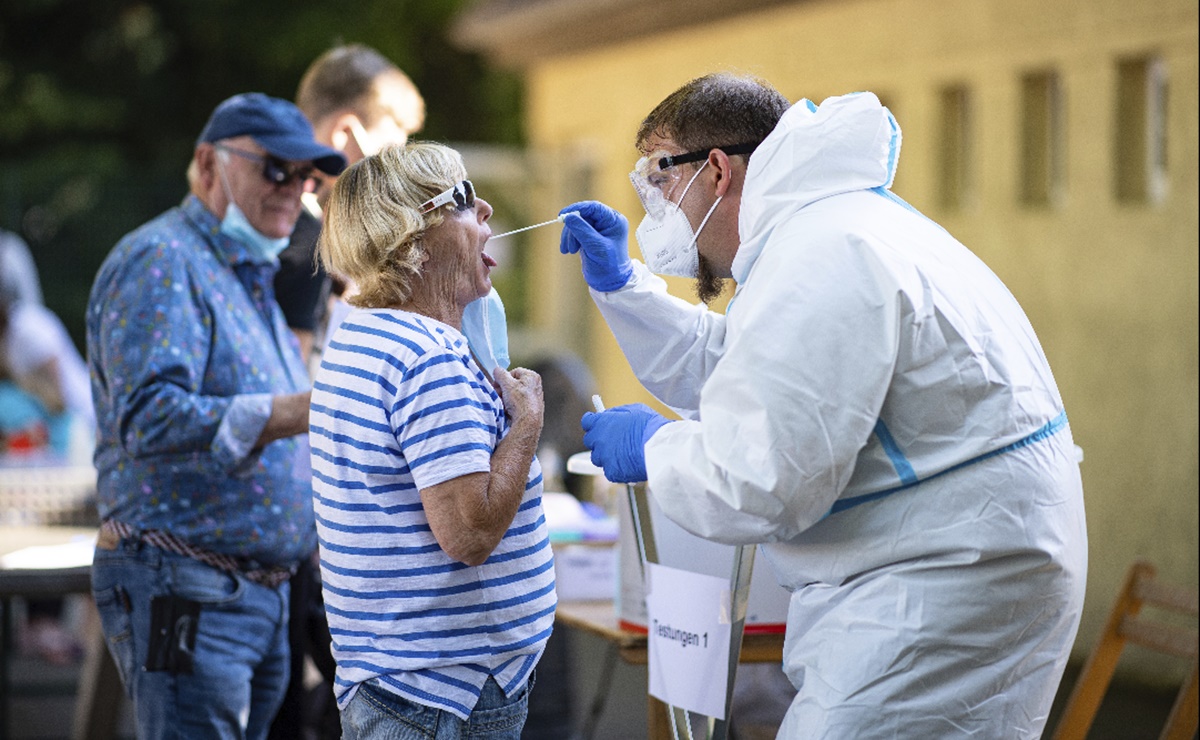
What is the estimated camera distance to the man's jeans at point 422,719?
2256 millimetres

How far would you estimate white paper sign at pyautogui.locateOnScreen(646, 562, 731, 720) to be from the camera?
2.74 m

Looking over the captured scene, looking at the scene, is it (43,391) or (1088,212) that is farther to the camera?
(43,391)

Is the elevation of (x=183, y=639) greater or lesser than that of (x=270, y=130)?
lesser

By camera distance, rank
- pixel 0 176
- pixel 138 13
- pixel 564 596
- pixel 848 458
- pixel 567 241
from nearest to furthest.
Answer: pixel 848 458 → pixel 567 241 → pixel 564 596 → pixel 0 176 → pixel 138 13

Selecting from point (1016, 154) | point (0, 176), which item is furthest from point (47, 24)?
point (1016, 154)

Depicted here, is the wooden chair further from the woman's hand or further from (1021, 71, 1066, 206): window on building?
(1021, 71, 1066, 206): window on building

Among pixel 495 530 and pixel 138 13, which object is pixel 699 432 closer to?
pixel 495 530

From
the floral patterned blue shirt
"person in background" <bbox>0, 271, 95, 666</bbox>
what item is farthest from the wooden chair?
"person in background" <bbox>0, 271, 95, 666</bbox>

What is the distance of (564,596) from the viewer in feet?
12.3

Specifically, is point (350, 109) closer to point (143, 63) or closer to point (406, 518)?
point (406, 518)

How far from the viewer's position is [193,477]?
10.2 feet

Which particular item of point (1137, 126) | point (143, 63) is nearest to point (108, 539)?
point (1137, 126)

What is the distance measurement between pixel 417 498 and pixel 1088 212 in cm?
452

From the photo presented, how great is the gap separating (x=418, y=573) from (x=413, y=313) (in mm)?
412
